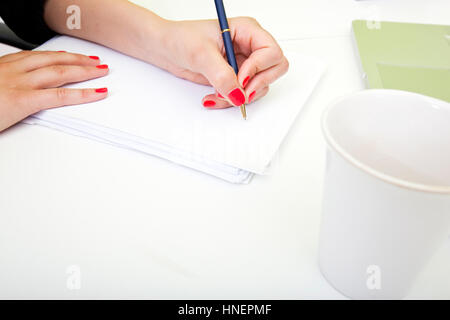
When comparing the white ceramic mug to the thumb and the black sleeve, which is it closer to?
the thumb

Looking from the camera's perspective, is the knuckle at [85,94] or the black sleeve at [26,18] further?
the black sleeve at [26,18]

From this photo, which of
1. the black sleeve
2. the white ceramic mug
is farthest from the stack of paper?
the black sleeve

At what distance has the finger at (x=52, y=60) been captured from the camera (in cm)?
64

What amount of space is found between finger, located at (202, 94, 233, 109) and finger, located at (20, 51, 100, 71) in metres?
0.24

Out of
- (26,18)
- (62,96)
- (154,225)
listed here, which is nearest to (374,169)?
(154,225)

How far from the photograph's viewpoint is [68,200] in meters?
0.48

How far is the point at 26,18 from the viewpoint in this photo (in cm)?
81

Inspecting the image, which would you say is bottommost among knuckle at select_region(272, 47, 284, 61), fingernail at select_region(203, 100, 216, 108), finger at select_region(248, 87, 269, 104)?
fingernail at select_region(203, 100, 216, 108)

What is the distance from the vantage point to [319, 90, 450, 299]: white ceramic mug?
0.29 metres

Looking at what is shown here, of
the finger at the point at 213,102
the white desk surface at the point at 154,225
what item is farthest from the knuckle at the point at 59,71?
the finger at the point at 213,102

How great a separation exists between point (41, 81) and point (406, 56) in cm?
63

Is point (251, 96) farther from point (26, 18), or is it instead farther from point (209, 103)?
point (26, 18)

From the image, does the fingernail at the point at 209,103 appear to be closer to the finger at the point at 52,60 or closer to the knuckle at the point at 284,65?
the knuckle at the point at 284,65

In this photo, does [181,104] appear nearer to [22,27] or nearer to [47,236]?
[47,236]
